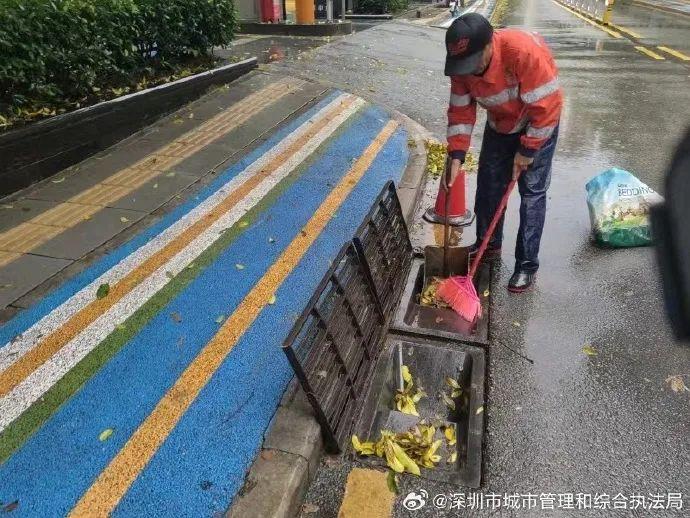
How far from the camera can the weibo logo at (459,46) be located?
294cm

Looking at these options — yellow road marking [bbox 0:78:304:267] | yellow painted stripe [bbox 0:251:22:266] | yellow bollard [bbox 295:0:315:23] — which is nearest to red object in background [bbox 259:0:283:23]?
yellow bollard [bbox 295:0:315:23]

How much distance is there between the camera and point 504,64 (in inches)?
124

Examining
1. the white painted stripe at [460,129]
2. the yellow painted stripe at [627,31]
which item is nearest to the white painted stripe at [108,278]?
the white painted stripe at [460,129]

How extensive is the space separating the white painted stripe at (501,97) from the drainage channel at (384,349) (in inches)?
33.4

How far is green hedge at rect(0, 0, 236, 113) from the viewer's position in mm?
4984

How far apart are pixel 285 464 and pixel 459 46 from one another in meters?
2.36

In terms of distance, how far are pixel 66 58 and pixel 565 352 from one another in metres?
5.44

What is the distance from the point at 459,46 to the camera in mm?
2963

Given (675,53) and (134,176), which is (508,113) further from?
(675,53)

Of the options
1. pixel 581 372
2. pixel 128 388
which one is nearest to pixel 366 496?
pixel 128 388

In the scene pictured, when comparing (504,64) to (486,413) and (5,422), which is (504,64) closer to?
(486,413)

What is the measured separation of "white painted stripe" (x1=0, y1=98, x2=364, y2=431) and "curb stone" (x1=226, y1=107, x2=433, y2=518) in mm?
1284

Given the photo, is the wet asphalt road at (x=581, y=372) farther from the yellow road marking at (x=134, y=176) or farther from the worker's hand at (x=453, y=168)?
the yellow road marking at (x=134, y=176)

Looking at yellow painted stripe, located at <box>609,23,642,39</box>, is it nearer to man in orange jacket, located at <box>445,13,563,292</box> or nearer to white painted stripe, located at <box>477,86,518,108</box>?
man in orange jacket, located at <box>445,13,563,292</box>
